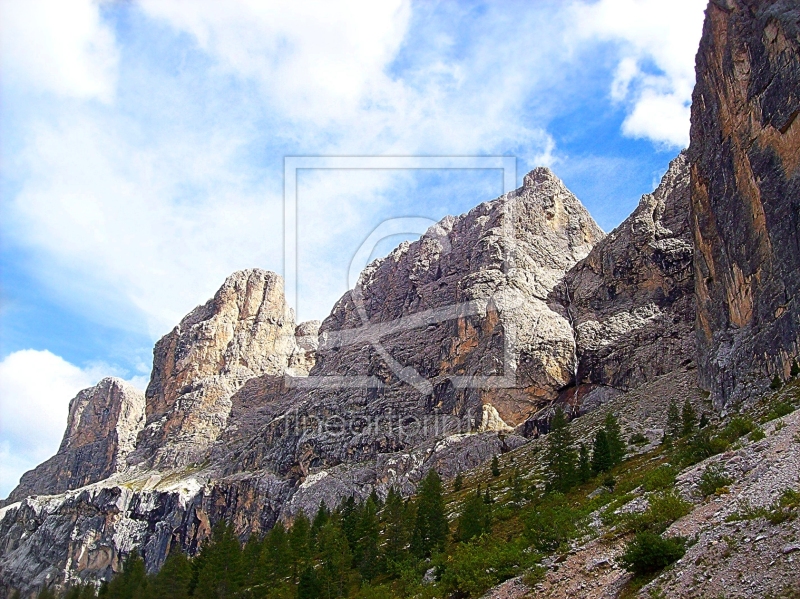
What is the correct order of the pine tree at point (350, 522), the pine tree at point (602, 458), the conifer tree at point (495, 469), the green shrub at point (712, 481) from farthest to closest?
the conifer tree at point (495, 469), the pine tree at point (350, 522), the pine tree at point (602, 458), the green shrub at point (712, 481)

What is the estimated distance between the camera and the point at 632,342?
123 m

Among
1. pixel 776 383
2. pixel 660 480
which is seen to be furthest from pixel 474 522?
pixel 776 383

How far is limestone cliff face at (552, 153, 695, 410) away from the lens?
118 meters

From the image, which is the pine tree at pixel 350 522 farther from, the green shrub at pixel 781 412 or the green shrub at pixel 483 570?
the green shrub at pixel 781 412

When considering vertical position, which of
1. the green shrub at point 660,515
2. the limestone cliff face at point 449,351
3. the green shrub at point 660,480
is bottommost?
the green shrub at point 660,515

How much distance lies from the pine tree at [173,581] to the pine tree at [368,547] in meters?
15.8

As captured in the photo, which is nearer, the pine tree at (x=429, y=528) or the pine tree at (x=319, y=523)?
the pine tree at (x=429, y=528)

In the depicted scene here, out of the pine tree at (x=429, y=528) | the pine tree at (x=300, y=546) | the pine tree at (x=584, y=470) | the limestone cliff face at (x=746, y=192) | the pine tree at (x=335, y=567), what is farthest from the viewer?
the pine tree at (x=300, y=546)

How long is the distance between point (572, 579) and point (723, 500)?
7.34 m

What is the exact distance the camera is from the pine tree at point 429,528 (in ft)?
198

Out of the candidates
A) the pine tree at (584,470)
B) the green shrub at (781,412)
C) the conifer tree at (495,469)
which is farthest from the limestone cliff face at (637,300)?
the green shrub at (781,412)

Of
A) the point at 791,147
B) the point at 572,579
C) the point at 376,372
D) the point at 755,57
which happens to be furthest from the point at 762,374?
the point at 376,372

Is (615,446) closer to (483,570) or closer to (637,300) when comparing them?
(483,570)

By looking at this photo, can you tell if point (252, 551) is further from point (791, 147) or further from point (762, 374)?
point (791, 147)
